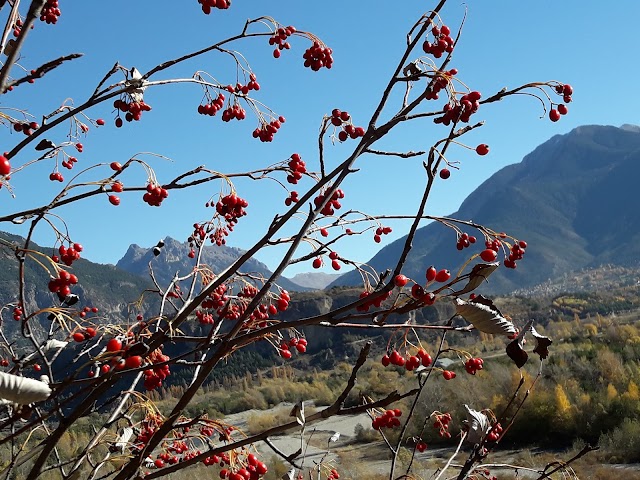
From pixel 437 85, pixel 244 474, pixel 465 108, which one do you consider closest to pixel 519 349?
pixel 465 108

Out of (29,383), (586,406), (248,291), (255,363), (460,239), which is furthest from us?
(255,363)

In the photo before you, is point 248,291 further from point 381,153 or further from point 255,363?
point 255,363

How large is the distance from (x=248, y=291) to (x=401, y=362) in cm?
130

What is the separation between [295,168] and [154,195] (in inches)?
23.4

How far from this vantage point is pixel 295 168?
240 cm

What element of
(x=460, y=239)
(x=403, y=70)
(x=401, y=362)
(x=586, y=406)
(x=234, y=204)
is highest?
(x=403, y=70)

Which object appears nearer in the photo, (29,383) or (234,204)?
(29,383)

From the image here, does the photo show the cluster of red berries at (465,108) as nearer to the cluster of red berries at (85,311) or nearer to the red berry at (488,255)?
the red berry at (488,255)

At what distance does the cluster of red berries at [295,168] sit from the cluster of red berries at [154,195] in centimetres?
53

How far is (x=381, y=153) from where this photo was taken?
6.55 feet

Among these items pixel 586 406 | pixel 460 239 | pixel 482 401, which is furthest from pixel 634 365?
pixel 460 239

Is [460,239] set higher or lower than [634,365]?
higher

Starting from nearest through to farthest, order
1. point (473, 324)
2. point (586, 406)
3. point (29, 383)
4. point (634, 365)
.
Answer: point (29, 383) → point (473, 324) → point (586, 406) → point (634, 365)

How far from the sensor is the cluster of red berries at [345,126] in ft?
7.82
